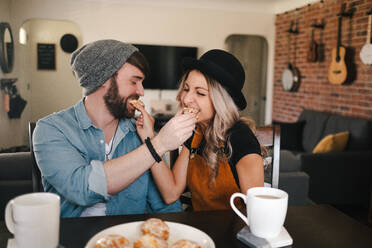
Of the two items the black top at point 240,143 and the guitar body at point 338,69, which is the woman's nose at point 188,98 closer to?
the black top at point 240,143

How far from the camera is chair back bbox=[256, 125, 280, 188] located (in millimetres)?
1506

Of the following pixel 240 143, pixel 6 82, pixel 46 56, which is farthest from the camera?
pixel 46 56

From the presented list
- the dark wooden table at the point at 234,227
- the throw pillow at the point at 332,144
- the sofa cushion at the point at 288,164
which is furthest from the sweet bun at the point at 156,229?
the throw pillow at the point at 332,144

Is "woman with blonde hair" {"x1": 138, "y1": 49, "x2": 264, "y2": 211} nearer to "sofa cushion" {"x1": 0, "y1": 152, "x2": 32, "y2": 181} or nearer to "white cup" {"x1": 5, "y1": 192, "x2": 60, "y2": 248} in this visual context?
"white cup" {"x1": 5, "y1": 192, "x2": 60, "y2": 248}

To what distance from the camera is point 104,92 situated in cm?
143

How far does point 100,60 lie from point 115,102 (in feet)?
0.58

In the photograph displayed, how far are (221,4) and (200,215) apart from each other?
5767mm

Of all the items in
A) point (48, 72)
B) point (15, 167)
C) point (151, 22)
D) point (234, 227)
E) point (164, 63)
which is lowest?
point (15, 167)

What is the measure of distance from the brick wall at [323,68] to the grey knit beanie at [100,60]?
11.6ft

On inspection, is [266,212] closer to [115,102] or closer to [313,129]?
[115,102]

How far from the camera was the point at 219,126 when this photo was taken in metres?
1.55

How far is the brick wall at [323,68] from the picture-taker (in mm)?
4156

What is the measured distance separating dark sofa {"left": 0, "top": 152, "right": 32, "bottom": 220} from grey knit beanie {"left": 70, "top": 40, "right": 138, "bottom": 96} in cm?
96

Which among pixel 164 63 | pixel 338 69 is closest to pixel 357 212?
pixel 338 69
